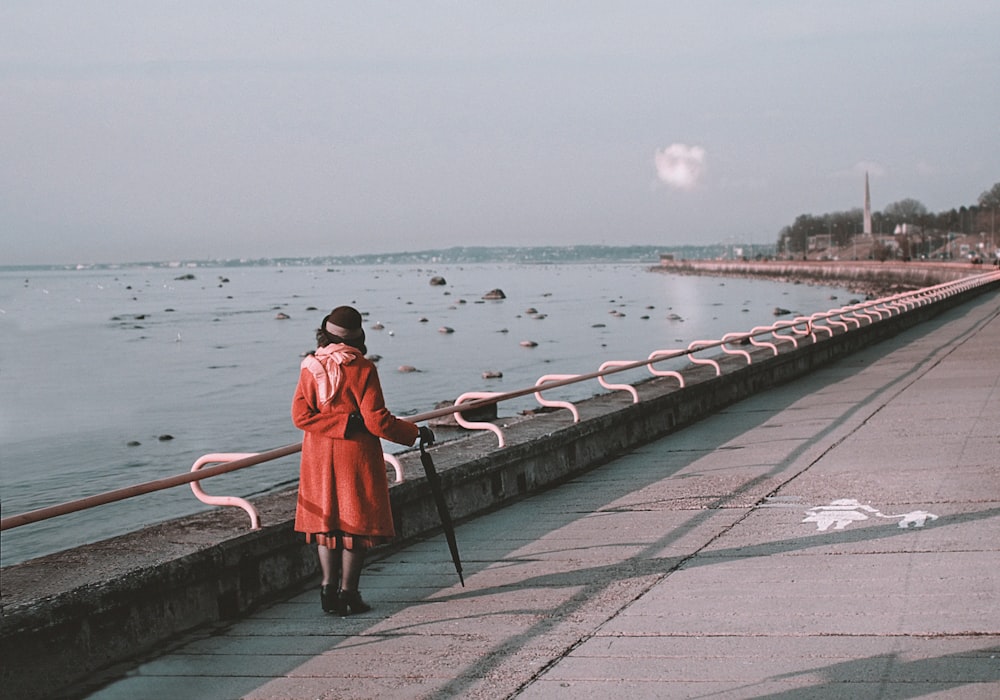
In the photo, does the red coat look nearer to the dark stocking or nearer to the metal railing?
the dark stocking

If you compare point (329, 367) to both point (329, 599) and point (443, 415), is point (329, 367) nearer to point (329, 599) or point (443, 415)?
point (329, 599)

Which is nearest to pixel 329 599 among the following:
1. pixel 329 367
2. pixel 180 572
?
pixel 180 572

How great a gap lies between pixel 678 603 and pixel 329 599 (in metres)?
1.89

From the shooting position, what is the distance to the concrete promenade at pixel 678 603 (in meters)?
4.97

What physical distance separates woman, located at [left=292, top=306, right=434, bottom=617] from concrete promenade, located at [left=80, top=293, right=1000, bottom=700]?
45 centimetres

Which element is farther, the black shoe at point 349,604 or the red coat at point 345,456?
the black shoe at point 349,604

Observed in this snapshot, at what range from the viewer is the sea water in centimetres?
2178

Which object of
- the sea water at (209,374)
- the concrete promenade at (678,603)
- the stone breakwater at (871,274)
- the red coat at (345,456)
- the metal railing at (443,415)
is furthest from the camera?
the stone breakwater at (871,274)

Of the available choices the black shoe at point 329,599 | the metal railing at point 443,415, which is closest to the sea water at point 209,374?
the metal railing at point 443,415

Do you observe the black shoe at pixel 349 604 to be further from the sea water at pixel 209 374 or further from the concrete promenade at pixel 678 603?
the sea water at pixel 209 374

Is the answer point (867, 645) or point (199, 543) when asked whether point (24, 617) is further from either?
point (867, 645)

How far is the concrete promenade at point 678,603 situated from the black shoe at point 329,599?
0.30 feet

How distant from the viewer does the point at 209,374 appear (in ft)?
147

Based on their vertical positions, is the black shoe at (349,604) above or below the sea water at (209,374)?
above
